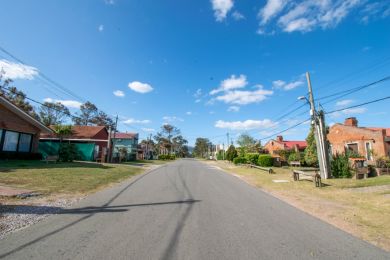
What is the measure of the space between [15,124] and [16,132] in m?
1.05

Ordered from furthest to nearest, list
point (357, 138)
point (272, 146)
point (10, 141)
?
point (272, 146) → point (357, 138) → point (10, 141)

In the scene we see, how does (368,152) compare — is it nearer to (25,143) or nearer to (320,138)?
(320,138)

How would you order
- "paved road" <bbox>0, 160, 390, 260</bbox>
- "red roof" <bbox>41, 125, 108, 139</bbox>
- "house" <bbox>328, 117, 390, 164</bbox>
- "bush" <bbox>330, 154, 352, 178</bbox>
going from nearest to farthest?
"paved road" <bbox>0, 160, 390, 260</bbox>
"bush" <bbox>330, 154, 352, 178</bbox>
"house" <bbox>328, 117, 390, 164</bbox>
"red roof" <bbox>41, 125, 108, 139</bbox>

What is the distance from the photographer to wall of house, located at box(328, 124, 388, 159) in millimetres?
24062

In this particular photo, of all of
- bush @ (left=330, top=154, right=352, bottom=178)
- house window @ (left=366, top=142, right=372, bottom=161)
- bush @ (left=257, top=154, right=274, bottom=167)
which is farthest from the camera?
bush @ (left=257, top=154, right=274, bottom=167)

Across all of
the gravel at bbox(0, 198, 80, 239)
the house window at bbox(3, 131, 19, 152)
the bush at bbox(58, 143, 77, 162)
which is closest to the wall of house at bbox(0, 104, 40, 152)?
the house window at bbox(3, 131, 19, 152)

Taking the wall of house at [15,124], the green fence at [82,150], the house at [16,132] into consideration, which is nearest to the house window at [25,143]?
the house at [16,132]

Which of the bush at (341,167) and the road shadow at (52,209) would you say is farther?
the bush at (341,167)

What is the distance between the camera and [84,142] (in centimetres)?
3847

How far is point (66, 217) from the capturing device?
20.6 ft

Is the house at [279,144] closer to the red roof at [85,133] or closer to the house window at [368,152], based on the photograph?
the house window at [368,152]

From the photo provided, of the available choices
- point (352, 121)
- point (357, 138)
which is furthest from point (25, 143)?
point (352, 121)

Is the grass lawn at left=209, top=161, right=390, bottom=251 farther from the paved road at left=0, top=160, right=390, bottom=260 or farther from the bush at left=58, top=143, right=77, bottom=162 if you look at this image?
the bush at left=58, top=143, right=77, bottom=162

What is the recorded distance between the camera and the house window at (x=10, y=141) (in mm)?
21781
